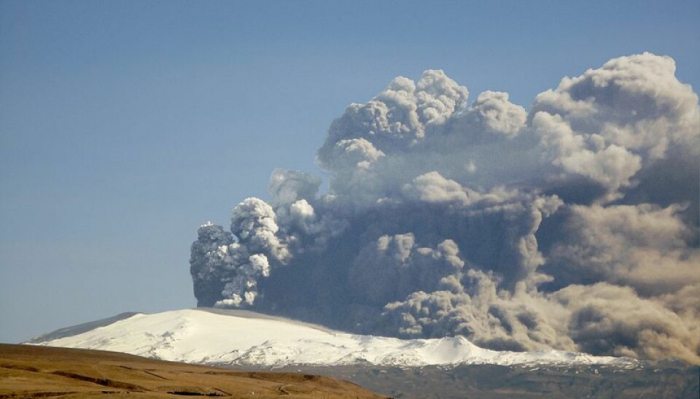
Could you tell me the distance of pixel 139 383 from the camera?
440 feet

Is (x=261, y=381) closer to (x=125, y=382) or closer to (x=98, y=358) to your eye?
(x=125, y=382)

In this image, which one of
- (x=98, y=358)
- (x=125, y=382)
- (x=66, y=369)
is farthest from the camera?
(x=98, y=358)

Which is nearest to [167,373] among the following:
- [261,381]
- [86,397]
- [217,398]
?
[261,381]

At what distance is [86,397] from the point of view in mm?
110188

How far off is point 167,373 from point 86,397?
4617 cm

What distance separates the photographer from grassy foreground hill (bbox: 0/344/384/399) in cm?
11562

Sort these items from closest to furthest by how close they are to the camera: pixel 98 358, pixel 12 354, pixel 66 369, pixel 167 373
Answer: pixel 66 369 → pixel 167 373 → pixel 12 354 → pixel 98 358

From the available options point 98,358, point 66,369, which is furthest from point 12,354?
point 66,369

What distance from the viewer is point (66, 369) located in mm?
140125

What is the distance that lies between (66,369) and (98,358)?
5206cm

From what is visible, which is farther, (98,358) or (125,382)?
(98,358)

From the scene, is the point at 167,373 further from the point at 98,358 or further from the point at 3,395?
the point at 3,395

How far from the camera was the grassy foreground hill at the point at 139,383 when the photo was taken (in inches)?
4552

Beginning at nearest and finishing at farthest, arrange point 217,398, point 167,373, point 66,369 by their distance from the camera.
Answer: point 217,398
point 66,369
point 167,373
